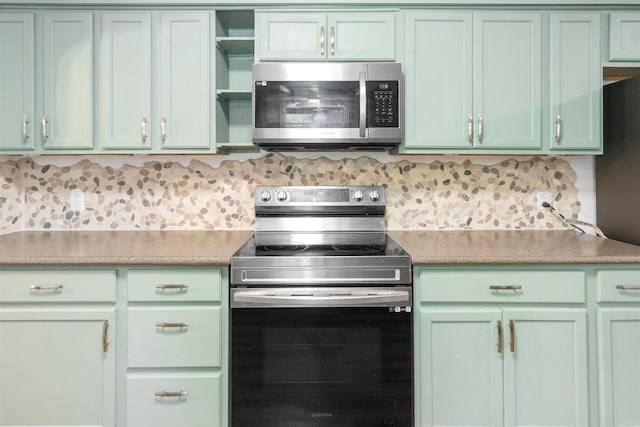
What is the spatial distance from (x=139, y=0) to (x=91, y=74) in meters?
0.43

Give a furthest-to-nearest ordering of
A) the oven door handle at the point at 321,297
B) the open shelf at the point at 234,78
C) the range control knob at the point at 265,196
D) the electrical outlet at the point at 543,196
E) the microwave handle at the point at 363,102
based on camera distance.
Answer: the electrical outlet at the point at 543,196 → the range control knob at the point at 265,196 → the open shelf at the point at 234,78 → the microwave handle at the point at 363,102 → the oven door handle at the point at 321,297

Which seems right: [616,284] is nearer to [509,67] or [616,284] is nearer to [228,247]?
[509,67]

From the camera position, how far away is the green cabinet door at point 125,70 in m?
2.22

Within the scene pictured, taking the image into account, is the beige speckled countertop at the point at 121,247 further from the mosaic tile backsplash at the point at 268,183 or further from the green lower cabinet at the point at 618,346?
the green lower cabinet at the point at 618,346

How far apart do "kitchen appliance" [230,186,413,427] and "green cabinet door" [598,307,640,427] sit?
0.80m

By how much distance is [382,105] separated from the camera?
7.10 feet

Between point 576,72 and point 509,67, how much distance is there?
0.33m

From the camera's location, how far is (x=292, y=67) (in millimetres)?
2156

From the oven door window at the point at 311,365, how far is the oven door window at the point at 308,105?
3.00 ft

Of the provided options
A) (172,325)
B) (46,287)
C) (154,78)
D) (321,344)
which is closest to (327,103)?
(154,78)

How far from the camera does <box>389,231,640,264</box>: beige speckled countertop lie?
1.82 metres

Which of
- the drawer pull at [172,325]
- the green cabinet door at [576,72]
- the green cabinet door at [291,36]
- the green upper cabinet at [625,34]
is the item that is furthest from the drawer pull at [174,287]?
the green upper cabinet at [625,34]

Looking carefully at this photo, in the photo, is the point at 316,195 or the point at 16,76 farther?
the point at 316,195

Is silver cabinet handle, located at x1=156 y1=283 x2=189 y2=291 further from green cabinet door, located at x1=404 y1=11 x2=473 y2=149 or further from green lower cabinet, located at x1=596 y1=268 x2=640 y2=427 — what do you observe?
green lower cabinet, located at x1=596 y1=268 x2=640 y2=427
